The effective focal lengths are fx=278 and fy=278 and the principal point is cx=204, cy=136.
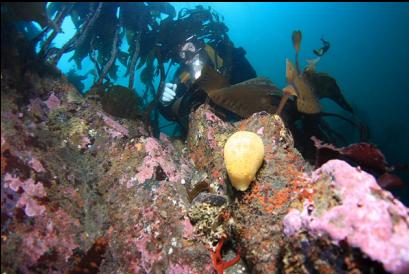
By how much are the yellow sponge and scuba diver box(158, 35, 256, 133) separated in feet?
7.43

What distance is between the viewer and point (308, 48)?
62.6 metres

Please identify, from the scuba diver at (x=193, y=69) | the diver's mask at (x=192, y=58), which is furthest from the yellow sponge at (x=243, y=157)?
the diver's mask at (x=192, y=58)

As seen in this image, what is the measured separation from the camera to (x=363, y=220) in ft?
4.82

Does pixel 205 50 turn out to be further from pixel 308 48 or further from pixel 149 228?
pixel 308 48

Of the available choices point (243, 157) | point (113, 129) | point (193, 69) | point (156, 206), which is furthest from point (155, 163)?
point (193, 69)

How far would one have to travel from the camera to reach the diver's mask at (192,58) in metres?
5.16

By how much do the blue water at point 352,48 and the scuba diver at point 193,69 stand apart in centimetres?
1373

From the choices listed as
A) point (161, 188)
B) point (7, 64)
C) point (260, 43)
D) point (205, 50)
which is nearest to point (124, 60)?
point (205, 50)

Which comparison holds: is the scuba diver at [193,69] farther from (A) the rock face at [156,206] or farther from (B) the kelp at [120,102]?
(A) the rock face at [156,206]

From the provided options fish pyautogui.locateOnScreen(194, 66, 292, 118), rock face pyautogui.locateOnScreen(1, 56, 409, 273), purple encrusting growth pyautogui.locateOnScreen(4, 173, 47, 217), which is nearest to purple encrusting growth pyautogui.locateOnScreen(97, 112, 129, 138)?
rock face pyautogui.locateOnScreen(1, 56, 409, 273)

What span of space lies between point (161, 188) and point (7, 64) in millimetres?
1652

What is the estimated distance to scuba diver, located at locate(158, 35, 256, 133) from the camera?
4.52 meters

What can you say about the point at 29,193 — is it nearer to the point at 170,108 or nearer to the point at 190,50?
the point at 170,108

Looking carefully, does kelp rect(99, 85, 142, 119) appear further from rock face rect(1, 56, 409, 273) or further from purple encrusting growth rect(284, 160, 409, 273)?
purple encrusting growth rect(284, 160, 409, 273)
